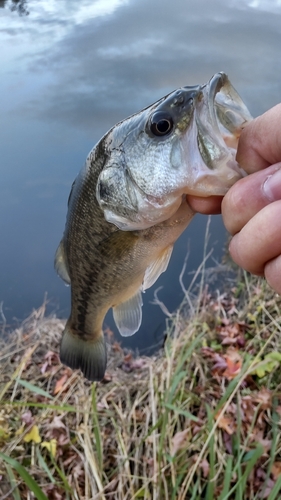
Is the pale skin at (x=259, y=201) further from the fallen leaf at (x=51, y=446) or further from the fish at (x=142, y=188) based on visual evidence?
the fallen leaf at (x=51, y=446)

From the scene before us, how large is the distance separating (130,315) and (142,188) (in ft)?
2.42

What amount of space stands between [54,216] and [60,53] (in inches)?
196

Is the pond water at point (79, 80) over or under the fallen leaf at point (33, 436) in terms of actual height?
over

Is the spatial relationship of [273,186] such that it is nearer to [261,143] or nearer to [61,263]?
[261,143]

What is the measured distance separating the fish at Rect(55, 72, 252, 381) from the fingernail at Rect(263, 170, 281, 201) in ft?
0.38

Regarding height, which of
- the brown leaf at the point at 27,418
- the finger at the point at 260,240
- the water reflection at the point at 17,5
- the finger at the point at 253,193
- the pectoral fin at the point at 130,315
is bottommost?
the brown leaf at the point at 27,418

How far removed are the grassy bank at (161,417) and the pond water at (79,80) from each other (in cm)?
77

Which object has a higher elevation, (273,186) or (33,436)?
(273,186)

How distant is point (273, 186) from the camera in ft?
3.89

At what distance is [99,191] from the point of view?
4.98 ft

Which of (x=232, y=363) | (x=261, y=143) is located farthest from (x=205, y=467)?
(x=261, y=143)

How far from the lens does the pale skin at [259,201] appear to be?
1.19m

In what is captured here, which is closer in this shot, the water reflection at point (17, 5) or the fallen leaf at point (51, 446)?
the fallen leaf at point (51, 446)

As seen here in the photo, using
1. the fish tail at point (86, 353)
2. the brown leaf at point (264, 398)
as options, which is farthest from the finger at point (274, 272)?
the brown leaf at point (264, 398)
